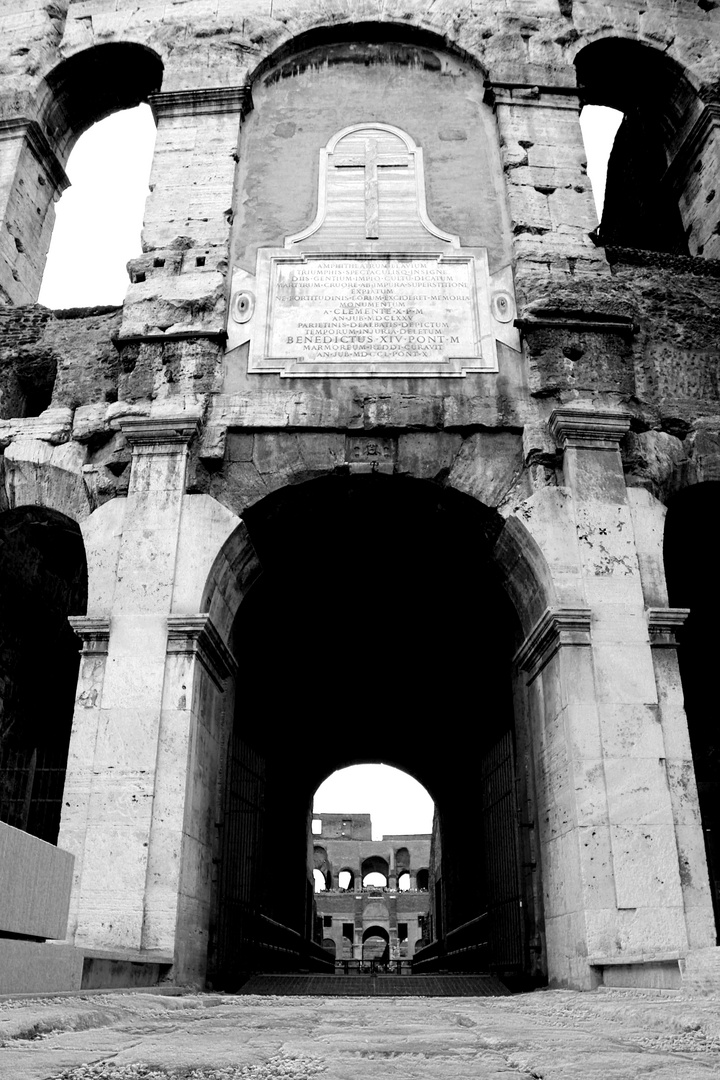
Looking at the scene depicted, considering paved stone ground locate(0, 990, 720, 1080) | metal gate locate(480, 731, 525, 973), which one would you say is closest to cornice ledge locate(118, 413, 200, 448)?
metal gate locate(480, 731, 525, 973)

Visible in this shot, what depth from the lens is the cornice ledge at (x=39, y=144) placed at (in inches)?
392

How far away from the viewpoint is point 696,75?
32.8ft

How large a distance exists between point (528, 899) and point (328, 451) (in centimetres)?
395

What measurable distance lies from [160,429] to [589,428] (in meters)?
3.53

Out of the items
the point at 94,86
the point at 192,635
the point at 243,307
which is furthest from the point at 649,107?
the point at 192,635

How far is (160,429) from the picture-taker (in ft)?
24.2

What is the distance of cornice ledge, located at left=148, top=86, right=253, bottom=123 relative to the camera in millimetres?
9422

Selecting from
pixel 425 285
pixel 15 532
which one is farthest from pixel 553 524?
pixel 15 532

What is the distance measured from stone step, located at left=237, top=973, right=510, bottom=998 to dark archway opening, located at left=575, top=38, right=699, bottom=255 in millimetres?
8299

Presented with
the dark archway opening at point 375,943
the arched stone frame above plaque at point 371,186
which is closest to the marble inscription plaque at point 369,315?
the arched stone frame above plaque at point 371,186

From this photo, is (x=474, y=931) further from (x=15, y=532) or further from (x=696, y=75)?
(x=696, y=75)

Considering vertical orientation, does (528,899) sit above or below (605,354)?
below

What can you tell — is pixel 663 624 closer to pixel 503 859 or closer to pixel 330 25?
pixel 503 859

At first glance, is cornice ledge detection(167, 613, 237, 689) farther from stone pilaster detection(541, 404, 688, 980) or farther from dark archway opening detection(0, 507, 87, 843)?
stone pilaster detection(541, 404, 688, 980)
